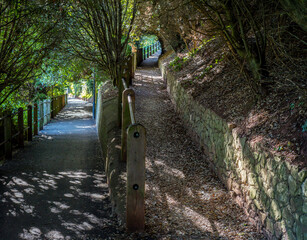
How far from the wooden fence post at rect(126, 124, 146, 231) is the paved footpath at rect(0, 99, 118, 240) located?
0.54 meters

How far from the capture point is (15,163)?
298 inches

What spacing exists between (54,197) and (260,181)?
3.40 meters

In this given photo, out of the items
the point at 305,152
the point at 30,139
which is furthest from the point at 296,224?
the point at 30,139

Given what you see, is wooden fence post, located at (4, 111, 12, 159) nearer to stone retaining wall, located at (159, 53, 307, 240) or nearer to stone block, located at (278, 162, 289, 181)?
stone retaining wall, located at (159, 53, 307, 240)

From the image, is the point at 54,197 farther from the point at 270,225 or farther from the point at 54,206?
the point at 270,225

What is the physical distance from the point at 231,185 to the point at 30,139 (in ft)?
24.9

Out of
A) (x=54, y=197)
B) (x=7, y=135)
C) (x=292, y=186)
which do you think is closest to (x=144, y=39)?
(x=7, y=135)

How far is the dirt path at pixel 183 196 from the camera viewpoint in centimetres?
418

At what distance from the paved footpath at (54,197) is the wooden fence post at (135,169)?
1.77 feet

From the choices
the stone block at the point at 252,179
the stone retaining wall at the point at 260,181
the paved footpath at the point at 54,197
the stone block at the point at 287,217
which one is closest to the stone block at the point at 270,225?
the stone retaining wall at the point at 260,181

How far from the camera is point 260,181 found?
13.4ft

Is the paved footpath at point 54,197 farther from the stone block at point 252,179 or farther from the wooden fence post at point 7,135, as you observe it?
the stone block at point 252,179

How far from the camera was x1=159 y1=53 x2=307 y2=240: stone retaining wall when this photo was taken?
3.24 meters

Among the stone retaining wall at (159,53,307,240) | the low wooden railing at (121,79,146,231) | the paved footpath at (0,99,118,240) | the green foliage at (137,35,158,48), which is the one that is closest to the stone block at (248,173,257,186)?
the stone retaining wall at (159,53,307,240)
